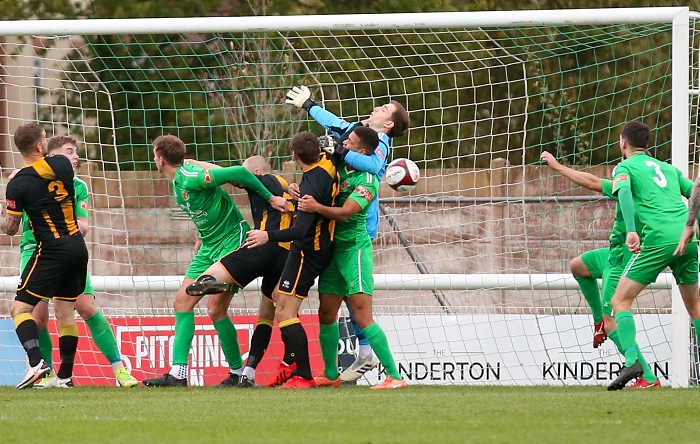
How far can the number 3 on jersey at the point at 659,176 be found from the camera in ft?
26.0

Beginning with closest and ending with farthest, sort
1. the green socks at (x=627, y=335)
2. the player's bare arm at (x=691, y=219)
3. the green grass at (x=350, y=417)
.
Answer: the green grass at (x=350, y=417) < the player's bare arm at (x=691, y=219) < the green socks at (x=627, y=335)

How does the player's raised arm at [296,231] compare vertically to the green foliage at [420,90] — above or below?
below

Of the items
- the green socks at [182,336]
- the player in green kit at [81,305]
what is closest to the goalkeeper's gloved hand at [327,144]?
the green socks at [182,336]

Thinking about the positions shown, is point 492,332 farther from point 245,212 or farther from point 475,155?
point 245,212

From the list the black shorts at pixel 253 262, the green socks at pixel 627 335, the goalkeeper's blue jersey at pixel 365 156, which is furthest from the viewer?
the black shorts at pixel 253 262

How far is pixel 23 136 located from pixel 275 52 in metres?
→ 3.65

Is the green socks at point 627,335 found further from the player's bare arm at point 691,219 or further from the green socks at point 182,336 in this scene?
the green socks at point 182,336

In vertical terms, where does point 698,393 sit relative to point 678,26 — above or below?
below

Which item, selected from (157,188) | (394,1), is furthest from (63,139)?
(394,1)

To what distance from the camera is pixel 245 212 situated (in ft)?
37.3

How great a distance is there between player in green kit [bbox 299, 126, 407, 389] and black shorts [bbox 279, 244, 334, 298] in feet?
0.72

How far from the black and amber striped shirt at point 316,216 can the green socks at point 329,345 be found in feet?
2.34

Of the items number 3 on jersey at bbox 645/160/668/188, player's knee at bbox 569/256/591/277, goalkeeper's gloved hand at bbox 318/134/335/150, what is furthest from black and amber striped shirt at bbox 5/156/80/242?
number 3 on jersey at bbox 645/160/668/188

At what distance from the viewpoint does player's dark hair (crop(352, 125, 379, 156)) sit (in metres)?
8.05
